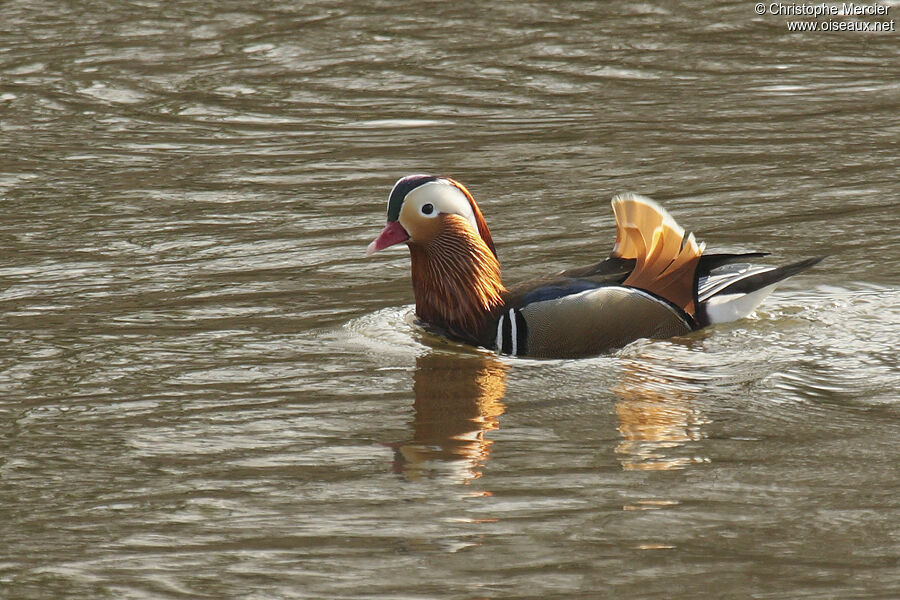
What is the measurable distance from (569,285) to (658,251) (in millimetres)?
497

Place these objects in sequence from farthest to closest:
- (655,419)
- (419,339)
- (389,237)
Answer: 1. (419,339)
2. (389,237)
3. (655,419)

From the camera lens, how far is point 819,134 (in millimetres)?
10773

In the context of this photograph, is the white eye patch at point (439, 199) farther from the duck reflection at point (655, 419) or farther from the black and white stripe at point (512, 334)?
the duck reflection at point (655, 419)

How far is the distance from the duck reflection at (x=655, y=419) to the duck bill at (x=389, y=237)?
49.0 inches

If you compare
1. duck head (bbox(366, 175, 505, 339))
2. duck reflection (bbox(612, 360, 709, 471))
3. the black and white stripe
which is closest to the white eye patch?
duck head (bbox(366, 175, 505, 339))

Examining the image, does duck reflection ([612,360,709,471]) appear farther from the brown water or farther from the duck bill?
the duck bill

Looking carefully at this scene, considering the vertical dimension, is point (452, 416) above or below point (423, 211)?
below

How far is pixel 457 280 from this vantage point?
7168 millimetres

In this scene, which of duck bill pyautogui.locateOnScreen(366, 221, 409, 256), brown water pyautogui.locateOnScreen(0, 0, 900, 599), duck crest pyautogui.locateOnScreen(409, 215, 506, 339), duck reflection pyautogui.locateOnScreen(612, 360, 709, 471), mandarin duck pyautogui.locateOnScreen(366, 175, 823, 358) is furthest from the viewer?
duck crest pyautogui.locateOnScreen(409, 215, 506, 339)

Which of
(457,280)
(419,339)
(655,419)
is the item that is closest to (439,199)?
(457,280)

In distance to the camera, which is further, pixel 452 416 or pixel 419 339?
pixel 419 339

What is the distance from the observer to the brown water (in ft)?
15.0

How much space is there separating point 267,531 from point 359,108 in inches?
309

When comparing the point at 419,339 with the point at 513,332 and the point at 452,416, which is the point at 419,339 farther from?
the point at 452,416
